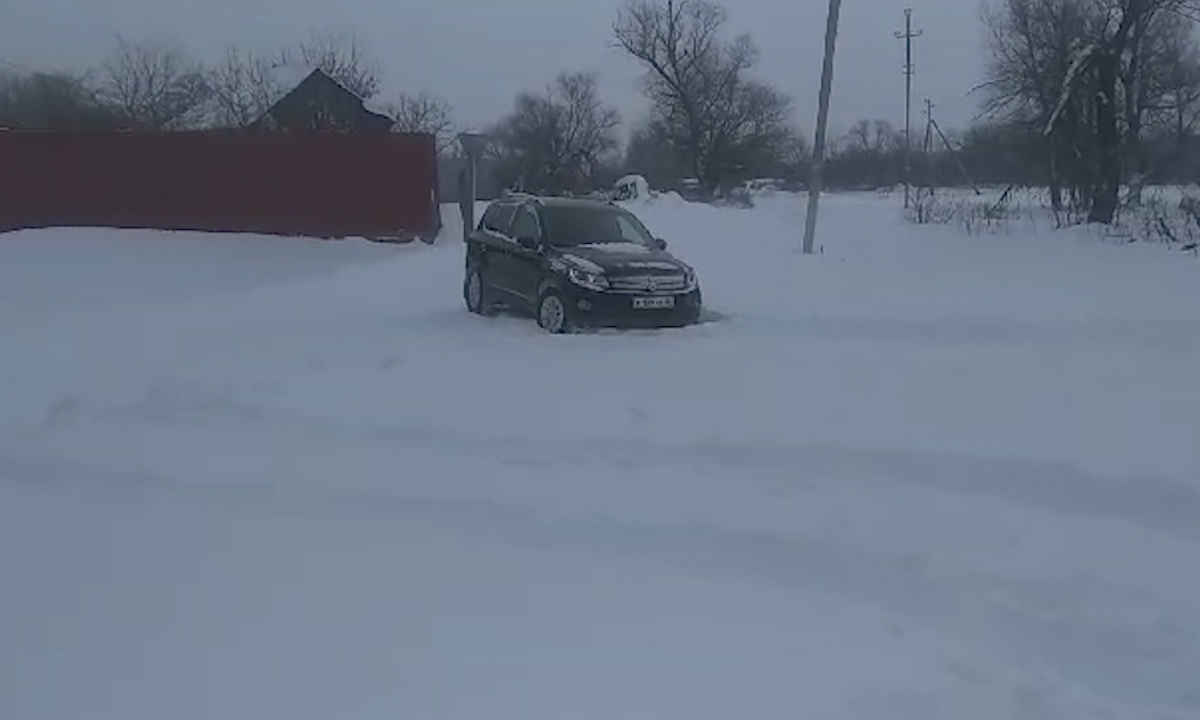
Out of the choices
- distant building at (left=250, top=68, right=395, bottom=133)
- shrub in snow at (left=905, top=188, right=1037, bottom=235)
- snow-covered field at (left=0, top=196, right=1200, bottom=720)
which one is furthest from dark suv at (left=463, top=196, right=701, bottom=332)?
distant building at (left=250, top=68, right=395, bottom=133)

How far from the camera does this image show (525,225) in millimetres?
14539

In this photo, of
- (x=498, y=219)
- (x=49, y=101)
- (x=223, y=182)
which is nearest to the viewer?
(x=498, y=219)

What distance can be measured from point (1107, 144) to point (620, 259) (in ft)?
75.6

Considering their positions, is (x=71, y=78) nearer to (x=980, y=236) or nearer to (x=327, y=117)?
(x=327, y=117)

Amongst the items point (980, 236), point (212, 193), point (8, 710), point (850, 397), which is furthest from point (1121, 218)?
point (8, 710)

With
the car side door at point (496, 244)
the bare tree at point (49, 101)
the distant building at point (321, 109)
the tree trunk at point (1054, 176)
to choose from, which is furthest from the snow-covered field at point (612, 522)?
the bare tree at point (49, 101)

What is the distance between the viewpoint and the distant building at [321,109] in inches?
1449

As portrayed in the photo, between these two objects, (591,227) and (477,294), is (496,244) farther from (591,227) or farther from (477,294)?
(591,227)

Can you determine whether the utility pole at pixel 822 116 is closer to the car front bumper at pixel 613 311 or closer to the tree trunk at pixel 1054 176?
the car front bumper at pixel 613 311

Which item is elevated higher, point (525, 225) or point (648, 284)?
point (525, 225)

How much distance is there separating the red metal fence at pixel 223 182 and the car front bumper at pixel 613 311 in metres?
12.9

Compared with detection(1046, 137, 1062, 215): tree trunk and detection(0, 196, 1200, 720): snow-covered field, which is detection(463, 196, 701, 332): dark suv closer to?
detection(0, 196, 1200, 720): snow-covered field

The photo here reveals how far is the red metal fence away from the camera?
2361 cm

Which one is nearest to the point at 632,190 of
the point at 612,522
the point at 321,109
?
the point at 321,109
